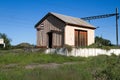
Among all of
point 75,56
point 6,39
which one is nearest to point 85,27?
point 75,56

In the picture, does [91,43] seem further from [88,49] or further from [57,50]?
[57,50]

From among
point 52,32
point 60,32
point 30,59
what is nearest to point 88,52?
point 60,32

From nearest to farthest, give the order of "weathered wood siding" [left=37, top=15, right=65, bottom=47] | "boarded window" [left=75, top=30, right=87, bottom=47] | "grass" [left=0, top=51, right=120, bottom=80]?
1. "grass" [left=0, top=51, right=120, bottom=80]
2. "weathered wood siding" [left=37, top=15, right=65, bottom=47]
3. "boarded window" [left=75, top=30, right=87, bottom=47]

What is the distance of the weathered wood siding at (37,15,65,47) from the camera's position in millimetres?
31106

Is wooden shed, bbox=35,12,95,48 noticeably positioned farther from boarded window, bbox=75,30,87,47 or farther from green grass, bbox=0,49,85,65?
green grass, bbox=0,49,85,65

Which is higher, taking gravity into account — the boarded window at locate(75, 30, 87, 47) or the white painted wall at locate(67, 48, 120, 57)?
the boarded window at locate(75, 30, 87, 47)

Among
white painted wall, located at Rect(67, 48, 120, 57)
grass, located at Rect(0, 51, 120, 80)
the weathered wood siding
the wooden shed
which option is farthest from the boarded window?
grass, located at Rect(0, 51, 120, 80)

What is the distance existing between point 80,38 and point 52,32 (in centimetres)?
374

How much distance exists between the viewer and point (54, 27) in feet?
104

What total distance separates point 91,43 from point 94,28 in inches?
83.1

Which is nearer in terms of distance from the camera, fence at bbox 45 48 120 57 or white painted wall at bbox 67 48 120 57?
fence at bbox 45 48 120 57

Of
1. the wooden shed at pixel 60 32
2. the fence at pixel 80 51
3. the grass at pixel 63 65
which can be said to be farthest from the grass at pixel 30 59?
the wooden shed at pixel 60 32

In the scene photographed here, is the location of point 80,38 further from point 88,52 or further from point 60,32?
point 88,52

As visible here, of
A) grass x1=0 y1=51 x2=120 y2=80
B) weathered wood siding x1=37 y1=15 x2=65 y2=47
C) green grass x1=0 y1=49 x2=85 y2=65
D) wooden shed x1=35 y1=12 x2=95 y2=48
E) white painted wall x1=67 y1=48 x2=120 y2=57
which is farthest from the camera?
weathered wood siding x1=37 y1=15 x2=65 y2=47
